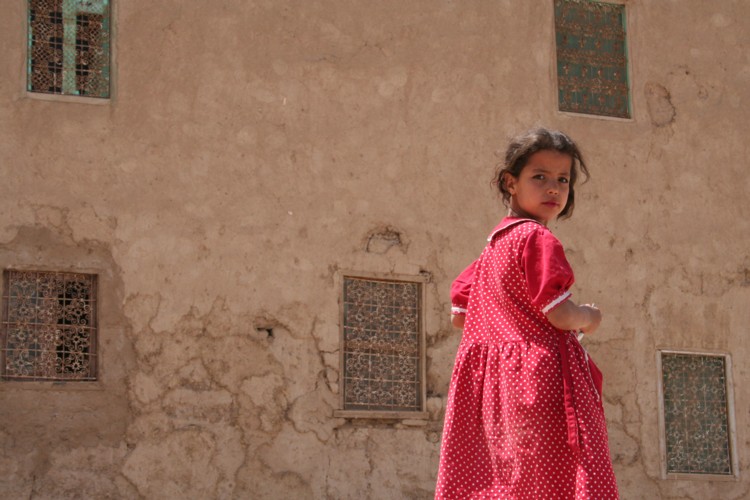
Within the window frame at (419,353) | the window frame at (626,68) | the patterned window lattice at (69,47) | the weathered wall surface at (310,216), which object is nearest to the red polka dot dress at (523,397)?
the weathered wall surface at (310,216)

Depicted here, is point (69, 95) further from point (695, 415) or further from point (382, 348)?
point (695, 415)

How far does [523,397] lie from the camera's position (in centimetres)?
432

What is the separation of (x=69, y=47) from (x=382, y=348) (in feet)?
9.48

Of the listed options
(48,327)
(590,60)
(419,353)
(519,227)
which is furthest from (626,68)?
(519,227)

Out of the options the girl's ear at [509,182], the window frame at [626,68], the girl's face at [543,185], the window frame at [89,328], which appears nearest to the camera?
the girl's face at [543,185]

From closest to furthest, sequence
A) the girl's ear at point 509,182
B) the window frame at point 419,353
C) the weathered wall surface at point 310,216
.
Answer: the girl's ear at point 509,182 → the weathered wall surface at point 310,216 → the window frame at point 419,353

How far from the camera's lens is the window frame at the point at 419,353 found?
873 cm

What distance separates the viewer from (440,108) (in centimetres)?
942

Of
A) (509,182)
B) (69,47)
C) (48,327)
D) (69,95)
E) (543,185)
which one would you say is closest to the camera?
(543,185)

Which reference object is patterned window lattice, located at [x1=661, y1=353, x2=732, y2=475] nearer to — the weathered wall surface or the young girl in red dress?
the weathered wall surface

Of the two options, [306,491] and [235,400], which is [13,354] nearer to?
[235,400]

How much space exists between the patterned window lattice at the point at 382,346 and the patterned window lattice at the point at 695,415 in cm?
203

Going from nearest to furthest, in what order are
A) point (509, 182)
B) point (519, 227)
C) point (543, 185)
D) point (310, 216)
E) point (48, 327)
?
point (519, 227) → point (543, 185) → point (509, 182) → point (48, 327) → point (310, 216)

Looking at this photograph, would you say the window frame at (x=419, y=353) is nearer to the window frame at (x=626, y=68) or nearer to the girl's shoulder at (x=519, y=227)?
the window frame at (x=626, y=68)
